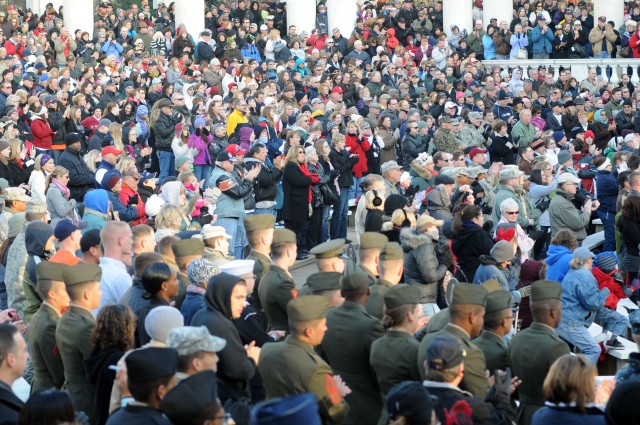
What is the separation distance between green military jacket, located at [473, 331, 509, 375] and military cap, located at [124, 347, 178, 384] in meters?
2.38

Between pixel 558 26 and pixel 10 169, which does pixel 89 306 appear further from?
pixel 558 26

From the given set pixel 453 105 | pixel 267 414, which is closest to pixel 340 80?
pixel 453 105

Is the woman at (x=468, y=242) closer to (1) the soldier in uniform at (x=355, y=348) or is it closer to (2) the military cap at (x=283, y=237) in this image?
(2) the military cap at (x=283, y=237)

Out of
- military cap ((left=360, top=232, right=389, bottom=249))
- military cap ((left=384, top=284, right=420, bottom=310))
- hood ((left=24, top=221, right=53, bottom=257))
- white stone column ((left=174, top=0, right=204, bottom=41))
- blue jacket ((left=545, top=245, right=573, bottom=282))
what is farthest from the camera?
white stone column ((left=174, top=0, right=204, bottom=41))

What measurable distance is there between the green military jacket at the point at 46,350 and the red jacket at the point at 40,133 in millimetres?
12029

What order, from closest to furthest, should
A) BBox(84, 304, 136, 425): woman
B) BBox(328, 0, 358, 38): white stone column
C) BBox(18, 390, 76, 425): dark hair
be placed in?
BBox(18, 390, 76, 425): dark hair, BBox(84, 304, 136, 425): woman, BBox(328, 0, 358, 38): white stone column

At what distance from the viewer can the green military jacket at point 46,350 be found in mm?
8375

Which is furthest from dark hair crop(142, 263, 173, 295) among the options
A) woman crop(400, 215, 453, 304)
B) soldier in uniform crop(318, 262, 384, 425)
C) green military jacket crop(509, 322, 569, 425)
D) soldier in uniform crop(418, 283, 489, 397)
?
woman crop(400, 215, 453, 304)

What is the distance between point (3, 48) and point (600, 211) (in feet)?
50.0

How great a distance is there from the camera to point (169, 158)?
68.5 ft

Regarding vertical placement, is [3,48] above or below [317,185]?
above

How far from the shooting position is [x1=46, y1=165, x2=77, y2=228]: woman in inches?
546

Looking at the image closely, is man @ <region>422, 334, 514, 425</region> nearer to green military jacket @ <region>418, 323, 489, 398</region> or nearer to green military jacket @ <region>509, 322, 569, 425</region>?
green military jacket @ <region>418, 323, 489, 398</region>

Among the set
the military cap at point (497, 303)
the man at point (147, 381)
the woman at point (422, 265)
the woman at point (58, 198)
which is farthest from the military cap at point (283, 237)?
the woman at point (58, 198)
